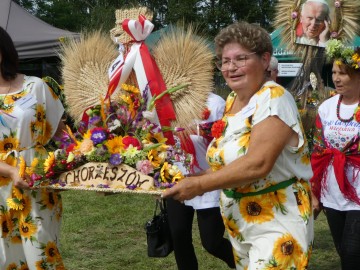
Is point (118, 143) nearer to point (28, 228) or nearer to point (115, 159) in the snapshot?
point (115, 159)

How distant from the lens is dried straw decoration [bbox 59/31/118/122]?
2.73m

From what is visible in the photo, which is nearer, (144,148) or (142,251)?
(144,148)

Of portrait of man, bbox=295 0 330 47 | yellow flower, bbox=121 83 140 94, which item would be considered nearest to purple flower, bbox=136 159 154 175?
yellow flower, bbox=121 83 140 94

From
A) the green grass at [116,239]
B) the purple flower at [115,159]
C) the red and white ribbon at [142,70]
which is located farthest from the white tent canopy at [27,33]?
the purple flower at [115,159]

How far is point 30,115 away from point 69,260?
2.01m

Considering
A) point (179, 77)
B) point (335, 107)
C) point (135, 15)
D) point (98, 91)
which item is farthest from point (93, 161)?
point (335, 107)

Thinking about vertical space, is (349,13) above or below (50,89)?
above

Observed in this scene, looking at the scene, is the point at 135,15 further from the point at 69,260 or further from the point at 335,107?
the point at 69,260

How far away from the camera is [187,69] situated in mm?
2588

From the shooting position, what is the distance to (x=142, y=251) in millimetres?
4938

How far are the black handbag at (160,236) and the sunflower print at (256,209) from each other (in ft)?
4.87

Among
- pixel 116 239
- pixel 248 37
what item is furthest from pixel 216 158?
pixel 116 239

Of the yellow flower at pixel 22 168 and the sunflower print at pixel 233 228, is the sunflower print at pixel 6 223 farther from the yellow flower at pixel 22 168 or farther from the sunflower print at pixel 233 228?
the sunflower print at pixel 233 228

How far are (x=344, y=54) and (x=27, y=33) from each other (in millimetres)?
8166
